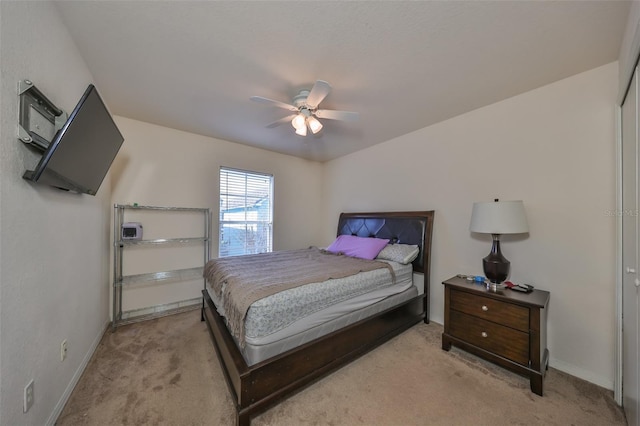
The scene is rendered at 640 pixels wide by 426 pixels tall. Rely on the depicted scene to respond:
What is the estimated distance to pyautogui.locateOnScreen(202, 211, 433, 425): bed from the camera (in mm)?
1470

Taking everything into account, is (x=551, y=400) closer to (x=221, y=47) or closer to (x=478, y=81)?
(x=478, y=81)

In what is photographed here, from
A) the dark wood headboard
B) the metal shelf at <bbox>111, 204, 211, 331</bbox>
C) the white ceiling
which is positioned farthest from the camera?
the dark wood headboard

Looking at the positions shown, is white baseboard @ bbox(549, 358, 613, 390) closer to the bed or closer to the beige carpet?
the beige carpet

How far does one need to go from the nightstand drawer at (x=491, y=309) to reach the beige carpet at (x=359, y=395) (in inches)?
17.6

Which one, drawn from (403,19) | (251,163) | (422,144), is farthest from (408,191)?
(251,163)

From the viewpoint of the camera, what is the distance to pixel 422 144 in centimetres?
308

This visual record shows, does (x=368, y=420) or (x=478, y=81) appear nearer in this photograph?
(x=368, y=420)

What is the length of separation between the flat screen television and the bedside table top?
3059 millimetres

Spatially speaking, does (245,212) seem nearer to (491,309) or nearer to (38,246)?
(38,246)

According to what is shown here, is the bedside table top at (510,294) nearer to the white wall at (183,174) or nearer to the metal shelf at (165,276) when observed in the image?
the white wall at (183,174)

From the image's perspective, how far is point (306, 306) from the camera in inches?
67.7

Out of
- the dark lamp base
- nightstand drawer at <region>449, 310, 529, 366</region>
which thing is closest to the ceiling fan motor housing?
the dark lamp base

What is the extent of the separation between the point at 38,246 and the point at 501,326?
10.8 feet

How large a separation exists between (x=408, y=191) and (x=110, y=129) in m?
3.30
